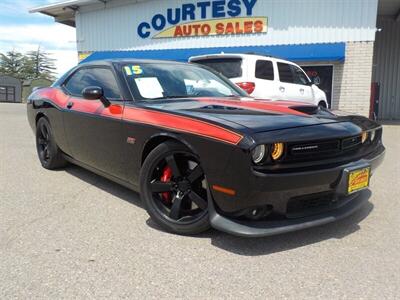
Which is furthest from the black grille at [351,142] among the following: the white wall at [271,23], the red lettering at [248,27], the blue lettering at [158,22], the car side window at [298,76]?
the blue lettering at [158,22]

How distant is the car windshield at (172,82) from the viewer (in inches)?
150

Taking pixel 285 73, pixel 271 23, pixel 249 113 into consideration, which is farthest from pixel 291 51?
pixel 249 113

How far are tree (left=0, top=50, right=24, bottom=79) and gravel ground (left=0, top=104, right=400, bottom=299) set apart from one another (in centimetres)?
8689

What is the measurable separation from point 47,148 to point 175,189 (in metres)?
2.86

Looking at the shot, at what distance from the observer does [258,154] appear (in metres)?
2.63

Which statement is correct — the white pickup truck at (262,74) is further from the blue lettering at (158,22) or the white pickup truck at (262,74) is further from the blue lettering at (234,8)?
the blue lettering at (158,22)

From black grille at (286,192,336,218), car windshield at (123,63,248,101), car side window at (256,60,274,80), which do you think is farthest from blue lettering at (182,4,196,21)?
black grille at (286,192,336,218)

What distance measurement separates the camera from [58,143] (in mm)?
4949

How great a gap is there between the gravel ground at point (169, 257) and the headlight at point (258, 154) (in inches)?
27.2

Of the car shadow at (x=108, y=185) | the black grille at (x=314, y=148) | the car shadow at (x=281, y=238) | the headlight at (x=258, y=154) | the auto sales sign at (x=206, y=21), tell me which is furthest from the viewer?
the auto sales sign at (x=206, y=21)

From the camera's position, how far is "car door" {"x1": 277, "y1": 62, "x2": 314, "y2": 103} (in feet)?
30.2

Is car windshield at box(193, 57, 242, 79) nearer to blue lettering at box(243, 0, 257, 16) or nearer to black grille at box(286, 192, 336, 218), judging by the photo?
black grille at box(286, 192, 336, 218)

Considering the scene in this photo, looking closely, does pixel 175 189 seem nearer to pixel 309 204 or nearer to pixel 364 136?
pixel 309 204

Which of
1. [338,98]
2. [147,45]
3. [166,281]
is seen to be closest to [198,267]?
[166,281]
